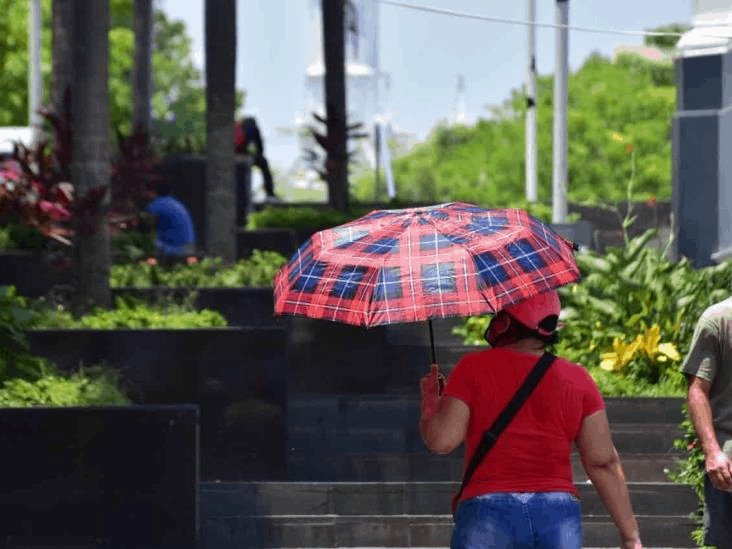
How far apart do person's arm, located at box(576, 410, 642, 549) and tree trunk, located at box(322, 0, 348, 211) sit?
21.7 metres

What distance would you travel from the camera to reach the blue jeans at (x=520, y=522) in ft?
23.9

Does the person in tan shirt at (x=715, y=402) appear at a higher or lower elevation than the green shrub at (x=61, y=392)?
higher

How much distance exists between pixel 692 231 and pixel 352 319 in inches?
473

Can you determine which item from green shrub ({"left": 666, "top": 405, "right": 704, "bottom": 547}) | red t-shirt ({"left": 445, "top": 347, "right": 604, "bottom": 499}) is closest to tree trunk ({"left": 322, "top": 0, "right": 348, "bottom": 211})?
green shrub ({"left": 666, "top": 405, "right": 704, "bottom": 547})

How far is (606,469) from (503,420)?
1.40 feet

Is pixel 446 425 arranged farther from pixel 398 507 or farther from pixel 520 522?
pixel 398 507

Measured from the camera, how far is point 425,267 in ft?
24.8

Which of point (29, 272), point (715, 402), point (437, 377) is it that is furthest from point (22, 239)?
point (437, 377)

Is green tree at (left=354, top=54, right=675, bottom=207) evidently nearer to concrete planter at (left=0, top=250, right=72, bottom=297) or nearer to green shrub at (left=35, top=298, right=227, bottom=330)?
concrete planter at (left=0, top=250, right=72, bottom=297)

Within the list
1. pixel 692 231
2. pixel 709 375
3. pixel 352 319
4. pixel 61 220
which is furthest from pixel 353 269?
pixel 692 231

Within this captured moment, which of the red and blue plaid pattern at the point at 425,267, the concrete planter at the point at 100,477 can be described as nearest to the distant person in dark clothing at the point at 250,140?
the concrete planter at the point at 100,477

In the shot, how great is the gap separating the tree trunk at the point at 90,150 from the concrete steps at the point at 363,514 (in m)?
4.13

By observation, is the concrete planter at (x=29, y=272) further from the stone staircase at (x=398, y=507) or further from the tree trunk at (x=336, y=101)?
the tree trunk at (x=336, y=101)

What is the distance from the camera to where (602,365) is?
52.8 feet
